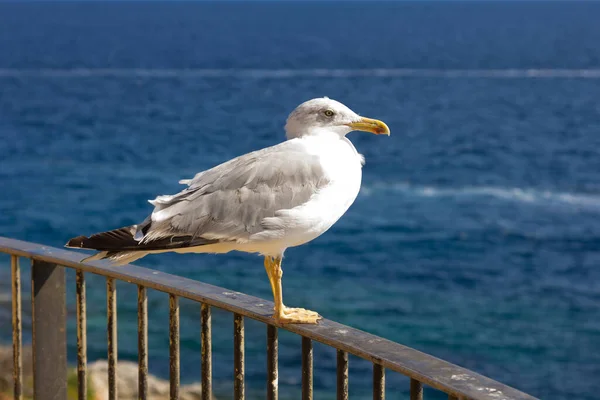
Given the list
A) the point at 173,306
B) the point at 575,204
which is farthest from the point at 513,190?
the point at 173,306

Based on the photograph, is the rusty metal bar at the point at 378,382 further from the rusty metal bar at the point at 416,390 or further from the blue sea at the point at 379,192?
the blue sea at the point at 379,192

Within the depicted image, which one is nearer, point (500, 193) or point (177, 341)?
point (177, 341)

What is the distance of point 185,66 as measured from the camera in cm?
6794

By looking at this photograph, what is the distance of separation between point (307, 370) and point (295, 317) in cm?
21

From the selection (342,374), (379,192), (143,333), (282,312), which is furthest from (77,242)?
(379,192)

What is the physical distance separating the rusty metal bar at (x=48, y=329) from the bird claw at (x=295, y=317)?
868mm

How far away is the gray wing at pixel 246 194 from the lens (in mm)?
3121

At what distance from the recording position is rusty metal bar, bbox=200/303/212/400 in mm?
2951

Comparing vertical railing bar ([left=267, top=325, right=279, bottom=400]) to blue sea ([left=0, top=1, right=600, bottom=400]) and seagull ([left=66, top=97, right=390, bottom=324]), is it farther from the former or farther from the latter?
blue sea ([left=0, top=1, right=600, bottom=400])

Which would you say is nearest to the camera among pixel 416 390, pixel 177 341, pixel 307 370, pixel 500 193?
pixel 416 390

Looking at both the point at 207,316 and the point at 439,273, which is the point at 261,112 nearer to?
Result: the point at 439,273

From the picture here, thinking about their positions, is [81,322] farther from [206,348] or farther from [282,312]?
[282,312]

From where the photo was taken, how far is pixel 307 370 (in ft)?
9.07

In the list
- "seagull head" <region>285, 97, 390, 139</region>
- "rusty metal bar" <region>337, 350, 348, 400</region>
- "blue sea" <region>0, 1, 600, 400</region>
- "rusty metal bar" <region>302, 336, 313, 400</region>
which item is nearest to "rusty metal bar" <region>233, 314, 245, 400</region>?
"rusty metal bar" <region>302, 336, 313, 400</region>
